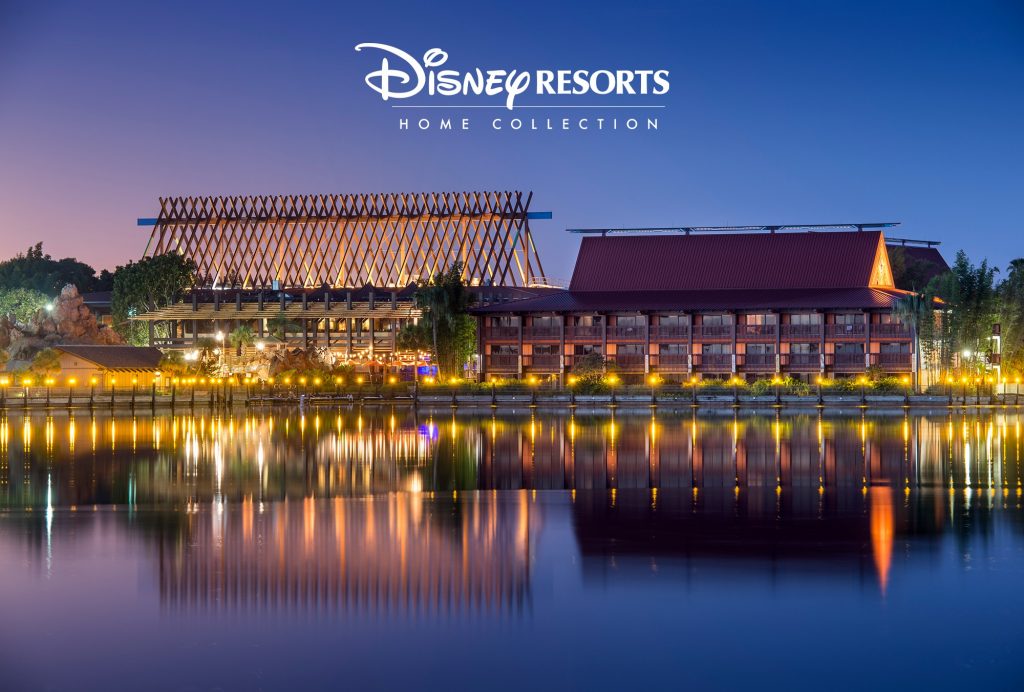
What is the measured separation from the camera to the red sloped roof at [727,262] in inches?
3755

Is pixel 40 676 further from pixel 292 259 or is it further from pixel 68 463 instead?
pixel 292 259

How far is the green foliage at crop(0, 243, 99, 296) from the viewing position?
511 feet

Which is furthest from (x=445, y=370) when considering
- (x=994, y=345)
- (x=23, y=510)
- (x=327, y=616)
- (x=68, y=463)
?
(x=327, y=616)

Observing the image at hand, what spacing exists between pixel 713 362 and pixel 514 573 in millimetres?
68605

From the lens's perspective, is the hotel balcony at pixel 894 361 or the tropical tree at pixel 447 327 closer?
the hotel balcony at pixel 894 361

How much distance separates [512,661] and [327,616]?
3498mm

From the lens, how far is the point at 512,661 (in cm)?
1691

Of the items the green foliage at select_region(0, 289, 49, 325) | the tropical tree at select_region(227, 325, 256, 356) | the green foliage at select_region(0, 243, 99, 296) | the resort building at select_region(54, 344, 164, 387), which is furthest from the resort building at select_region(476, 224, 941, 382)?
the green foliage at select_region(0, 243, 99, 296)

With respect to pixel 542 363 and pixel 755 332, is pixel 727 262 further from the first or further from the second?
pixel 542 363

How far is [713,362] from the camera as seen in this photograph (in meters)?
89.7

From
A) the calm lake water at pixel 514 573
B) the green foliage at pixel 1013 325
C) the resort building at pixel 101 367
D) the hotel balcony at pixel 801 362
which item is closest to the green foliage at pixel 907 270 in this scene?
the green foliage at pixel 1013 325

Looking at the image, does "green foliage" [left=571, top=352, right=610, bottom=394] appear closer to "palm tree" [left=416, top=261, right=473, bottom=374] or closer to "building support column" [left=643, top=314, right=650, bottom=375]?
"building support column" [left=643, top=314, right=650, bottom=375]

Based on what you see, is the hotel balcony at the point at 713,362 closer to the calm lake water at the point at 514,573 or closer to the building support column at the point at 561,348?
the building support column at the point at 561,348

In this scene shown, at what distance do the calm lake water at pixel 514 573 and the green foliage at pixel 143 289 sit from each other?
8494 centimetres
